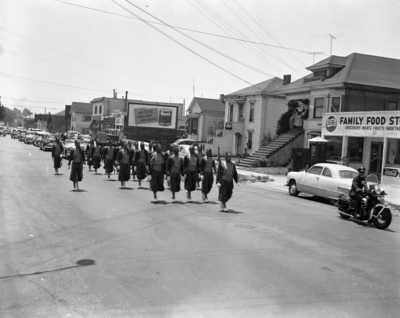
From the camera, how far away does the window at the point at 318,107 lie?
1182 inches

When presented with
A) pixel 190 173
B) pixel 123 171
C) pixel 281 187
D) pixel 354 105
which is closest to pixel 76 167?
pixel 123 171

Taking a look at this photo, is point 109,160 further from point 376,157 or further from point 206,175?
point 376,157

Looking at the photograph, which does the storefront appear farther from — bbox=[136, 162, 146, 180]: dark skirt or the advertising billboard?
the advertising billboard

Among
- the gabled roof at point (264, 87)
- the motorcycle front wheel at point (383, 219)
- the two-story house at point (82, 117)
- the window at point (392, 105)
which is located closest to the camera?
the motorcycle front wheel at point (383, 219)

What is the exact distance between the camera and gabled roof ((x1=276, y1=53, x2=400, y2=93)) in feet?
93.6

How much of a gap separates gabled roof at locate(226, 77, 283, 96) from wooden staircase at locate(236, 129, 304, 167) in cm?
585

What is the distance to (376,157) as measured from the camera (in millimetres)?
25734

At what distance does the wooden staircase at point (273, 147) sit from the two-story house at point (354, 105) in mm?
1542

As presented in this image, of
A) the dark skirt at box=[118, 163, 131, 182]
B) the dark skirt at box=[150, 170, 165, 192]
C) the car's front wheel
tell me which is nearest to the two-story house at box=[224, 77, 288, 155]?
the car's front wheel

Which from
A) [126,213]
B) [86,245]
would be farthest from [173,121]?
[86,245]

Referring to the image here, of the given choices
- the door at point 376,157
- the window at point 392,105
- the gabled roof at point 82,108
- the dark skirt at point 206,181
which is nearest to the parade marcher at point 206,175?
the dark skirt at point 206,181

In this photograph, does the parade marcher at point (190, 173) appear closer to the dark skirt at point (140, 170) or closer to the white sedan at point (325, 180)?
the dark skirt at point (140, 170)

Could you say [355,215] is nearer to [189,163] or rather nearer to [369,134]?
[189,163]

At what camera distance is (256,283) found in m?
6.20
